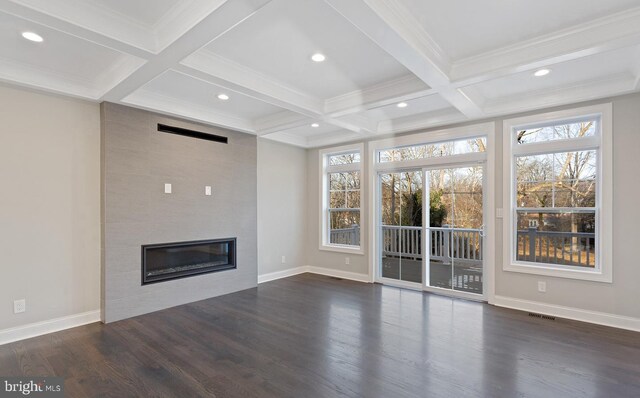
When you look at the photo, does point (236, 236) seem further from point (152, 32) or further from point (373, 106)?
point (152, 32)

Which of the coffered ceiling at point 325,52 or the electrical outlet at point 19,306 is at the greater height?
the coffered ceiling at point 325,52

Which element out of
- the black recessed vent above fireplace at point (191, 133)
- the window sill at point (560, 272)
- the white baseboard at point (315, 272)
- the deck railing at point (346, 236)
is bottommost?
the white baseboard at point (315, 272)

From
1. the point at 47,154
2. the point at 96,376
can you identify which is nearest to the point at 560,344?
the point at 96,376

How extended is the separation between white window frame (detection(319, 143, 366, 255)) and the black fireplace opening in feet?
6.34

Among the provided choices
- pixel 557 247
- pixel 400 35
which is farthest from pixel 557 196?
pixel 400 35

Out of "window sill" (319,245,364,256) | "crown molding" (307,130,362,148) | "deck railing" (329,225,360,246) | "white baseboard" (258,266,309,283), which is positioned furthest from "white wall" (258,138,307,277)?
"deck railing" (329,225,360,246)

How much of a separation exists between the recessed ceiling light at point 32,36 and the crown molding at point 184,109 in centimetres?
109

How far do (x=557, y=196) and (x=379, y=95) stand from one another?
2.60 meters

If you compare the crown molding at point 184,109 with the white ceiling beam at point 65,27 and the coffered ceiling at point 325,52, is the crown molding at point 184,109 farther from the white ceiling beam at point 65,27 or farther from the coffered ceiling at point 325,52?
the white ceiling beam at point 65,27

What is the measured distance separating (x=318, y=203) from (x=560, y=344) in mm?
4290

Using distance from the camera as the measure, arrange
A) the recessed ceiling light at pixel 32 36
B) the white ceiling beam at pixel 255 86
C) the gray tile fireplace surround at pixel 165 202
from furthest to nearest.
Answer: the gray tile fireplace surround at pixel 165 202, the white ceiling beam at pixel 255 86, the recessed ceiling light at pixel 32 36

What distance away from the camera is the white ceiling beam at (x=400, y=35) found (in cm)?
200

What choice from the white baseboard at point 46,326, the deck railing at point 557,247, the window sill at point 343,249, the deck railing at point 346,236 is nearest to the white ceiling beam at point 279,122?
the deck railing at point 346,236

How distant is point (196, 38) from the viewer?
7.64 ft
